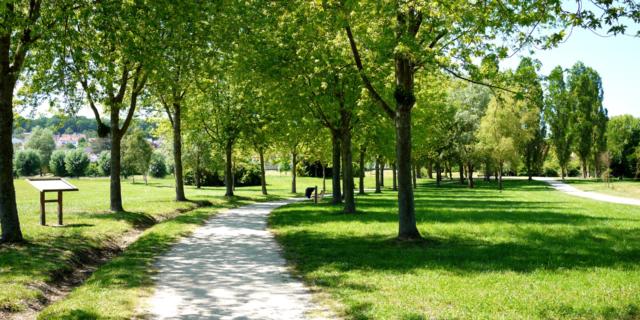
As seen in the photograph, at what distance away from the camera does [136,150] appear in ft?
238

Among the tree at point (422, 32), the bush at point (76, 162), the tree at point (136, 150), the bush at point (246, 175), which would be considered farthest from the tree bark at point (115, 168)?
the bush at point (76, 162)

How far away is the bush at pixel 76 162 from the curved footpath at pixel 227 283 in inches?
3405

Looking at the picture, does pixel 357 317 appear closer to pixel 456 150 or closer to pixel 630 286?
pixel 630 286

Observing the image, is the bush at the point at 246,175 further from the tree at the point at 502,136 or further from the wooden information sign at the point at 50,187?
the wooden information sign at the point at 50,187

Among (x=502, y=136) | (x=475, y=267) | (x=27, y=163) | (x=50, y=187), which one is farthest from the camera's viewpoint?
(x=27, y=163)

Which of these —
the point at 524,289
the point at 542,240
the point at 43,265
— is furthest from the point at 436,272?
the point at 43,265

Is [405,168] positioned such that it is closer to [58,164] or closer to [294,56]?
[294,56]

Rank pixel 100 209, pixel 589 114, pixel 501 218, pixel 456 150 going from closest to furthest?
pixel 501 218, pixel 100 209, pixel 456 150, pixel 589 114

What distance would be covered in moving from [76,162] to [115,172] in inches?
3080

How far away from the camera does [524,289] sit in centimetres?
834

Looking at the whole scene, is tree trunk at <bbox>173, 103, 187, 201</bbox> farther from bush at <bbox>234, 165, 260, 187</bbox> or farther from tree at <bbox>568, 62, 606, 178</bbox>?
tree at <bbox>568, 62, 606, 178</bbox>

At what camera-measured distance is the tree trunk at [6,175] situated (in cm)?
1265

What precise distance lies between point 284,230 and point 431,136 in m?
34.4

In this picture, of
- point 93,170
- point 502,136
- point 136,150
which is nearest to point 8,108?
point 502,136
